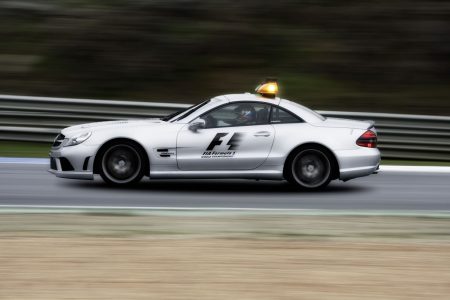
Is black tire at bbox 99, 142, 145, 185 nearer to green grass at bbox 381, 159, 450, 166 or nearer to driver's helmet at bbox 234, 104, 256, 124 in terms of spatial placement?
driver's helmet at bbox 234, 104, 256, 124

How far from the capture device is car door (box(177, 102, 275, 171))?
1164 cm

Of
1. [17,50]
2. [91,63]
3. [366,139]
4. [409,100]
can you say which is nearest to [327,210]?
[366,139]

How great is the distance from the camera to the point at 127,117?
52.5 feet

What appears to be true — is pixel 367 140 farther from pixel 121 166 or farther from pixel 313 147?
pixel 121 166

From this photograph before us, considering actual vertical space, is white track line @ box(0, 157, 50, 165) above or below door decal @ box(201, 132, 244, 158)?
below

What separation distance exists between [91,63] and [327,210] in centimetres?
1044

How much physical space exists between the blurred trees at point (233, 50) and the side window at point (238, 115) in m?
6.63

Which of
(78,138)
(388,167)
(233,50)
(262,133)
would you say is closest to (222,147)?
(262,133)

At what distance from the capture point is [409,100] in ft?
61.2

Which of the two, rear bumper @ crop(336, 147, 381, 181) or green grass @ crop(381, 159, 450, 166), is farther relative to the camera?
green grass @ crop(381, 159, 450, 166)

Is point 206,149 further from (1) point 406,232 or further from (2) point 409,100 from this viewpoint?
(2) point 409,100

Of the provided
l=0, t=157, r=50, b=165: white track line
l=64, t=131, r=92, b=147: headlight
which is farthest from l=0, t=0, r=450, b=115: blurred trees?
l=64, t=131, r=92, b=147: headlight

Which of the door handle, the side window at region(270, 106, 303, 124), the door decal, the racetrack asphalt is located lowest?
the racetrack asphalt

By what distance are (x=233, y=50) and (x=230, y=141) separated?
28.3 ft
